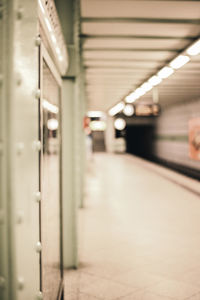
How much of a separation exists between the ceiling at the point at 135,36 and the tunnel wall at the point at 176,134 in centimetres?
635

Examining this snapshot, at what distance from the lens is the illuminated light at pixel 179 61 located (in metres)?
7.51

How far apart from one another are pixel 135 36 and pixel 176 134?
14.0 metres

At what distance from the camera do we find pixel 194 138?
630 inches

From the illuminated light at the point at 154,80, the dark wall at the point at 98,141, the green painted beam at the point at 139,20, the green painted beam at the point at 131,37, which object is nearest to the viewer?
the green painted beam at the point at 139,20

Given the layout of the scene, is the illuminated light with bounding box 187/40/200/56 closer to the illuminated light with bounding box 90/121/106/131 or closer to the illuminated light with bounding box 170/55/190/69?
the illuminated light with bounding box 170/55/190/69

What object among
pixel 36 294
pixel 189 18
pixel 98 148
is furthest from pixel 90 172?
pixel 98 148

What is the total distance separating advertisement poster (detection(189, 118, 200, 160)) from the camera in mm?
15625

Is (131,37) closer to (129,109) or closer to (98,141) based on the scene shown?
(129,109)

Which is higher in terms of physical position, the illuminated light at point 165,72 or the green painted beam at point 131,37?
the green painted beam at point 131,37

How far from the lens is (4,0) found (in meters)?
1.21

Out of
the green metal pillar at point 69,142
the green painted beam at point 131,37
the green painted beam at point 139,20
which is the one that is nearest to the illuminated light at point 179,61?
the green painted beam at point 131,37

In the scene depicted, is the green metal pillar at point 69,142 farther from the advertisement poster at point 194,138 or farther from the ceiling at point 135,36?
the advertisement poster at point 194,138

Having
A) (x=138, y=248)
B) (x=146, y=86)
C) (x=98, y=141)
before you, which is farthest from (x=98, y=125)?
(x=138, y=248)

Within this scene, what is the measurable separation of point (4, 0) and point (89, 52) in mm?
6689
